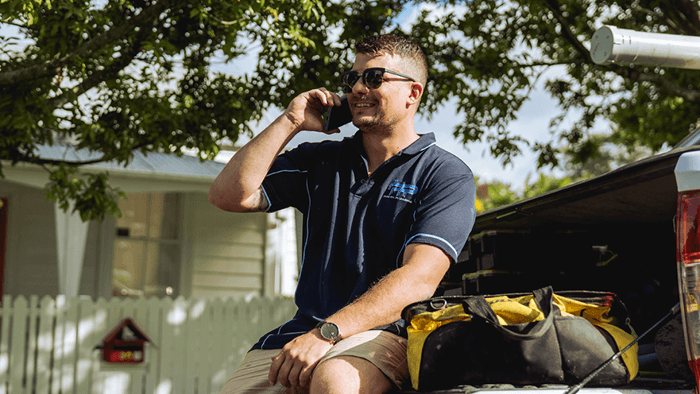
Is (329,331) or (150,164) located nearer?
(329,331)

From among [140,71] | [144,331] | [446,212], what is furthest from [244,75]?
[446,212]

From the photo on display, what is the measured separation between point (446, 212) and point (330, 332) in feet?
1.87

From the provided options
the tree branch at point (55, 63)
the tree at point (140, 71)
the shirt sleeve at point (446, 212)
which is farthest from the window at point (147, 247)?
the shirt sleeve at point (446, 212)

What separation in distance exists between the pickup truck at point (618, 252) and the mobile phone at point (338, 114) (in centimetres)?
82

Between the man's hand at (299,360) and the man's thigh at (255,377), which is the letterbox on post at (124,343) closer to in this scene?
the man's thigh at (255,377)

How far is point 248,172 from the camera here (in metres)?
2.41

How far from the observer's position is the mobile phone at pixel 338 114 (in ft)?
8.59

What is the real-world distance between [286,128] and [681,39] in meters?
1.38

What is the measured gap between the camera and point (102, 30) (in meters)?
5.25

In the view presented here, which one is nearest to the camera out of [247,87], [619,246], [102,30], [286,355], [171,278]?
[286,355]

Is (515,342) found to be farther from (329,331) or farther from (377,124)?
(377,124)

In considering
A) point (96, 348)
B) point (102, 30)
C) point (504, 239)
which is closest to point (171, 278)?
point (96, 348)

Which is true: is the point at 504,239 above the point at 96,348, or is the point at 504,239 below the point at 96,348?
above

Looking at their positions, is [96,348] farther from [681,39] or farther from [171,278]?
[681,39]
